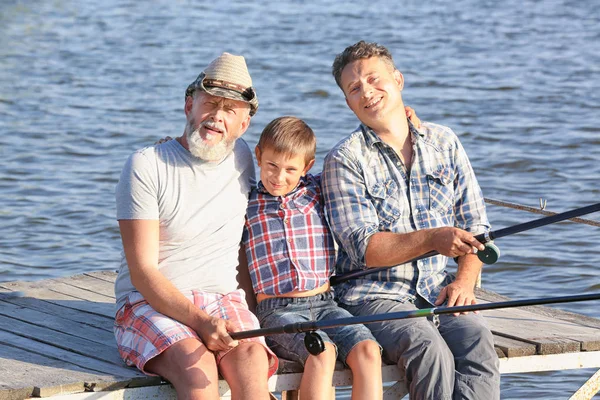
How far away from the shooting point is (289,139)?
12.5 ft

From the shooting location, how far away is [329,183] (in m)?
3.92

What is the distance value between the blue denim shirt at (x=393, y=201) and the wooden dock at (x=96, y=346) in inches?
12.6

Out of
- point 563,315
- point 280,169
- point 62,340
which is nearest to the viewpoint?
point 280,169

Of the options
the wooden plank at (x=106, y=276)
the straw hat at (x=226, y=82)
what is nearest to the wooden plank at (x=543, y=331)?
the straw hat at (x=226, y=82)

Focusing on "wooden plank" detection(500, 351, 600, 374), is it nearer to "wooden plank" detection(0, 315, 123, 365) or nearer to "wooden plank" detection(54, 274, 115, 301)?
"wooden plank" detection(0, 315, 123, 365)

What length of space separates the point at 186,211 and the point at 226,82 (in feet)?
1.46

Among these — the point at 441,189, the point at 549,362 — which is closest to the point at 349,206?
the point at 441,189

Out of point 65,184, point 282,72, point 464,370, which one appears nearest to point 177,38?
point 282,72

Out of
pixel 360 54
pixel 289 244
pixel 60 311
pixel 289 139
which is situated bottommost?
pixel 60 311

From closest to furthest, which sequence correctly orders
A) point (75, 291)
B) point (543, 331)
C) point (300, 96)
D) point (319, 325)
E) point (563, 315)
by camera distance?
point (319, 325), point (543, 331), point (563, 315), point (75, 291), point (300, 96)

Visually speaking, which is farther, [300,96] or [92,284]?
[300,96]

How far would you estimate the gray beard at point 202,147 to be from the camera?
3.74 m

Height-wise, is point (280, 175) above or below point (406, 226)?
above

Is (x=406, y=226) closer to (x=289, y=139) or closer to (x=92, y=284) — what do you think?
(x=289, y=139)
